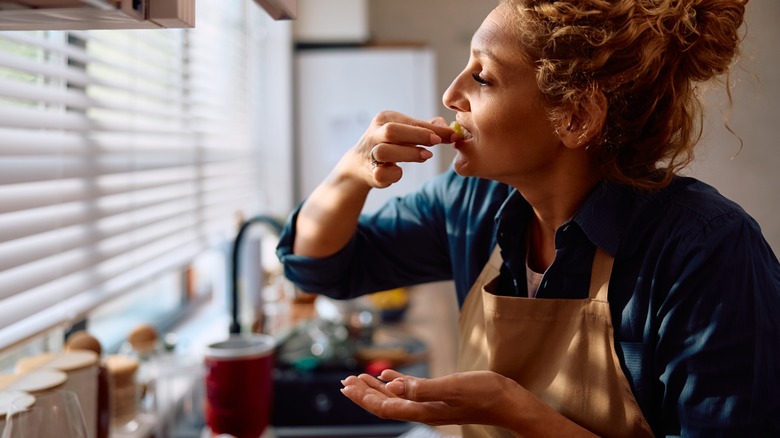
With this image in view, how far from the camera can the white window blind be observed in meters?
1.22

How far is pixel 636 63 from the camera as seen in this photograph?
90 centimetres

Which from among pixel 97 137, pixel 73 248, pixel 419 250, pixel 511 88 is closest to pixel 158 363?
pixel 73 248

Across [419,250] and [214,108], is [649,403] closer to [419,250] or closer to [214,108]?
[419,250]

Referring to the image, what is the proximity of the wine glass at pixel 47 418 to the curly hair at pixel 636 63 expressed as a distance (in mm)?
676

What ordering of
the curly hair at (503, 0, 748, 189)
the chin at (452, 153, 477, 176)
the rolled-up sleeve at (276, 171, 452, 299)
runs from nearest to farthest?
the curly hair at (503, 0, 748, 189) < the chin at (452, 153, 477, 176) < the rolled-up sleeve at (276, 171, 452, 299)

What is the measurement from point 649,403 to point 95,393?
77 centimetres

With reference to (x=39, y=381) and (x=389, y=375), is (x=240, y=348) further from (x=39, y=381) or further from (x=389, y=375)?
(x=389, y=375)

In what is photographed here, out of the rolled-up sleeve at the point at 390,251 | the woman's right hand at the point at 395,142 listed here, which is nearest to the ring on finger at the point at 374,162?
the woman's right hand at the point at 395,142

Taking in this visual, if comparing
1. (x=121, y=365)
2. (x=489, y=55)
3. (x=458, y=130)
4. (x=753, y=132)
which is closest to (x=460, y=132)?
(x=458, y=130)

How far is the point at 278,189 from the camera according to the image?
375 centimetres

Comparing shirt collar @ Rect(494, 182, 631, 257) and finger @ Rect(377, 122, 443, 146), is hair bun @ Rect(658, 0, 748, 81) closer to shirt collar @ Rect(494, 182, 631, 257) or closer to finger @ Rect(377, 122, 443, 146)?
shirt collar @ Rect(494, 182, 631, 257)

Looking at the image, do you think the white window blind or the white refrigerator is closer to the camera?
the white window blind

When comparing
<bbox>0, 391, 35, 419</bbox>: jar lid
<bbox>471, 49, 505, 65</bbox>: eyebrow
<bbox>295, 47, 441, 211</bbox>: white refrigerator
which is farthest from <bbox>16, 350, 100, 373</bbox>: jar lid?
<bbox>295, 47, 441, 211</bbox>: white refrigerator

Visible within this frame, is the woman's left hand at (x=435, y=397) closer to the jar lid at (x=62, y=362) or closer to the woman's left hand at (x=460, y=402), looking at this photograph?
the woman's left hand at (x=460, y=402)
